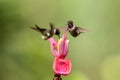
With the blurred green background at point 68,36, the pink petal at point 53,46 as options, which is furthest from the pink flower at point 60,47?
the blurred green background at point 68,36

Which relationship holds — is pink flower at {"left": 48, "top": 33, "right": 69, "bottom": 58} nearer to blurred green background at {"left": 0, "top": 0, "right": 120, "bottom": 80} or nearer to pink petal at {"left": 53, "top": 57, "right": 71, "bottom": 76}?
pink petal at {"left": 53, "top": 57, "right": 71, "bottom": 76}

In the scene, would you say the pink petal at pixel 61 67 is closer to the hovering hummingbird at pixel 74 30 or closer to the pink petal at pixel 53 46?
the pink petal at pixel 53 46

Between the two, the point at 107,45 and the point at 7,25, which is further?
the point at 107,45

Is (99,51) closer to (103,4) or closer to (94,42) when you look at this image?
(94,42)

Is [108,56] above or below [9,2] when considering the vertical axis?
below

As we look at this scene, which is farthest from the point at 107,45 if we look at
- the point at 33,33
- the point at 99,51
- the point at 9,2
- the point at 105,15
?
the point at 9,2
